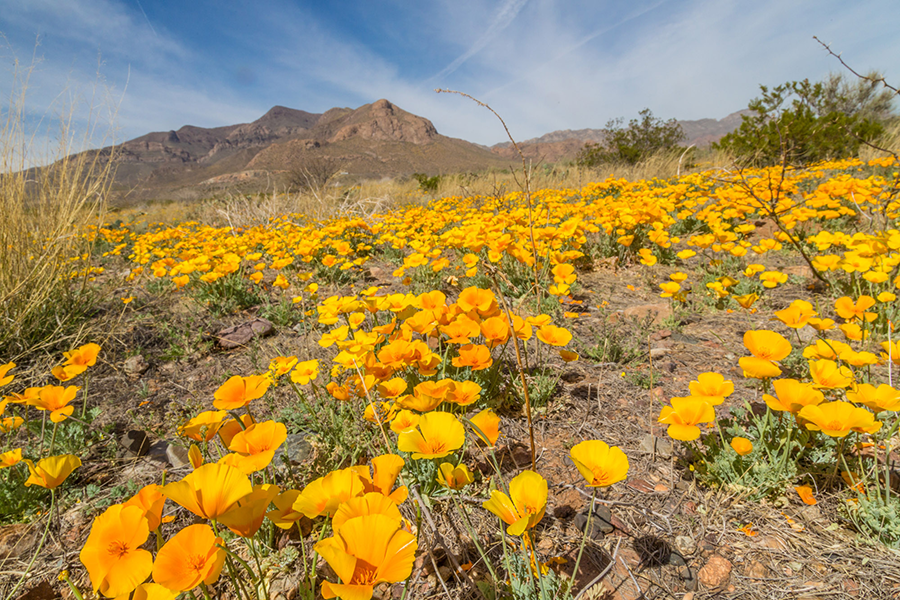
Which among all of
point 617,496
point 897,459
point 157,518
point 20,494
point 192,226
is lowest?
point 20,494

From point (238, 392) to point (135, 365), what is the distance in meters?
2.16

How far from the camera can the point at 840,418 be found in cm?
112

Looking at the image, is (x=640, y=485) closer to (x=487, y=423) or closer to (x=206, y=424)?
(x=487, y=423)

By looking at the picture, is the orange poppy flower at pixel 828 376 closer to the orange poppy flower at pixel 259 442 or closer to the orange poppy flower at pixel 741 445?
the orange poppy flower at pixel 741 445

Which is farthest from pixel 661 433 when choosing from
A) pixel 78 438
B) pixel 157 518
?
pixel 78 438

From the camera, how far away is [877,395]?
118 cm

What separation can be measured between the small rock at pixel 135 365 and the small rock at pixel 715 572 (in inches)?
133

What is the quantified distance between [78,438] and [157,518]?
164cm

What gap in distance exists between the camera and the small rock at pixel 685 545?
1.25 meters

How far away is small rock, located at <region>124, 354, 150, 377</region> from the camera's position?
269cm

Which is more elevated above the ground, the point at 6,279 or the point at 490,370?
the point at 6,279

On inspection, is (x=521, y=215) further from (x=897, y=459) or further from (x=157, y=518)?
(x=157, y=518)

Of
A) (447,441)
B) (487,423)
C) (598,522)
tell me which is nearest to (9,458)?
(447,441)

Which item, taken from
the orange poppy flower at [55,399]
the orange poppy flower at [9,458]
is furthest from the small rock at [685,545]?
the orange poppy flower at [9,458]
